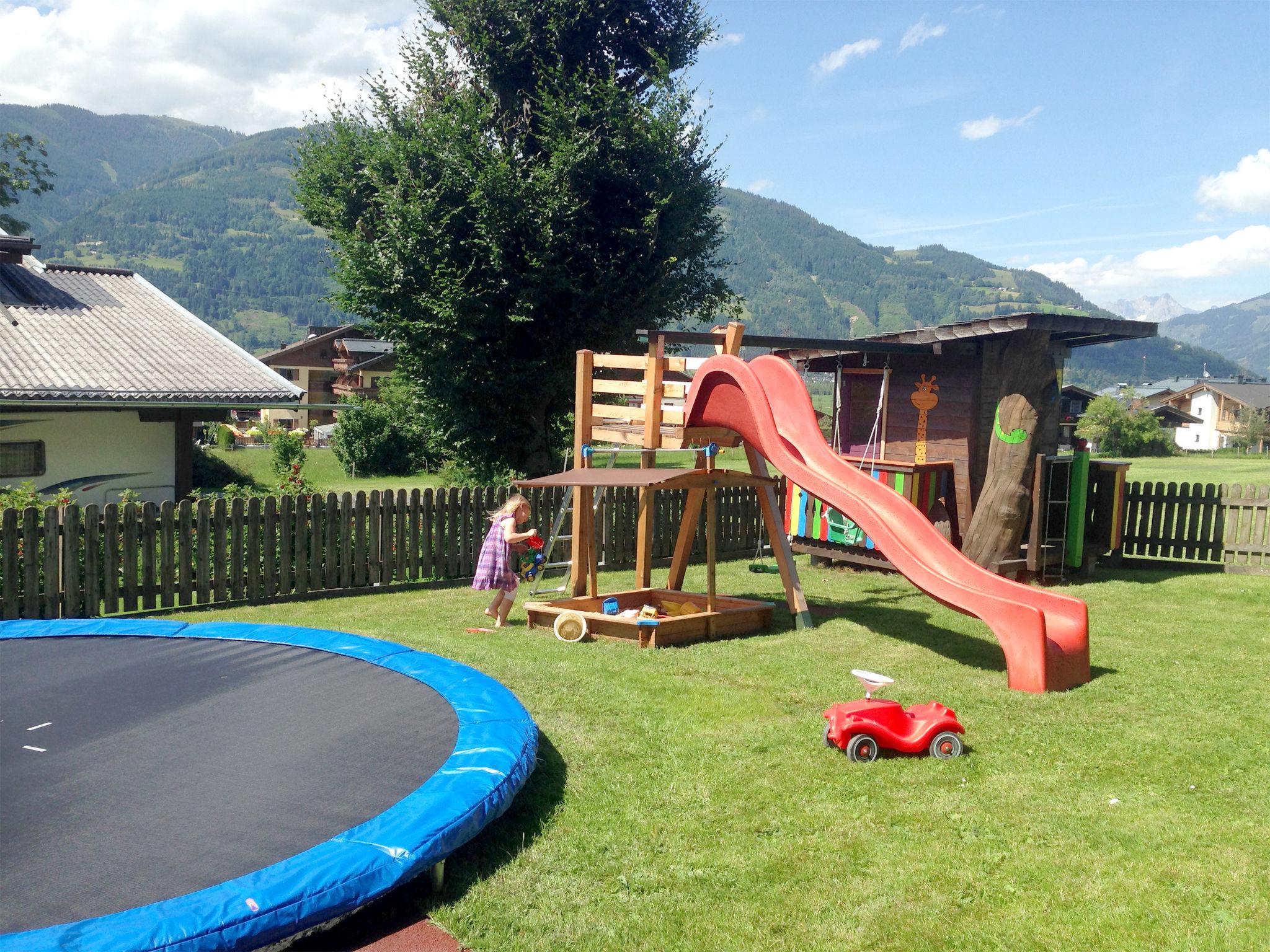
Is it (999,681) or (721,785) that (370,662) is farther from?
(999,681)

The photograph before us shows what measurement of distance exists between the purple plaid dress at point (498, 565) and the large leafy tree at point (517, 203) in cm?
827

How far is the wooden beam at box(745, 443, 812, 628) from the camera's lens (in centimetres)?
895

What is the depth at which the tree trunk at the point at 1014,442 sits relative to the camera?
1159 cm

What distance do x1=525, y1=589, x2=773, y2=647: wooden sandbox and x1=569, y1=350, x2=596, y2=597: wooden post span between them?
0.36 m

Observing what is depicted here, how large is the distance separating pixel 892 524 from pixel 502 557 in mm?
3446

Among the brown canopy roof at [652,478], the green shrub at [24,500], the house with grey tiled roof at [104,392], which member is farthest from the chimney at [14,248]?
the brown canopy roof at [652,478]

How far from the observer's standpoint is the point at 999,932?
3523mm

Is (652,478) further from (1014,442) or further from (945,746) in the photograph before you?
(1014,442)

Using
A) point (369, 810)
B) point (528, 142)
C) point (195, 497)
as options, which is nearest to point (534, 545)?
point (369, 810)

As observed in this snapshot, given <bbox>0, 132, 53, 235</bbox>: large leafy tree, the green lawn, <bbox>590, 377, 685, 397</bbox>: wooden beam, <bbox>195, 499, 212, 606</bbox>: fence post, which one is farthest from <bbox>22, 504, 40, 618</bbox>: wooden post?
<bbox>0, 132, 53, 235</bbox>: large leafy tree

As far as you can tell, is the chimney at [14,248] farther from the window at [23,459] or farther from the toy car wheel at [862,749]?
the toy car wheel at [862,749]

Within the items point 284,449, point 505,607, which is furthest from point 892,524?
point 284,449

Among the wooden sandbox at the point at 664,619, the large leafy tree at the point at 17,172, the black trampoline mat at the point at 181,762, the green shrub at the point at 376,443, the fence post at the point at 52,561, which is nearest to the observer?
the black trampoline mat at the point at 181,762

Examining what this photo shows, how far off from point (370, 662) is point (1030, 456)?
8573 millimetres
